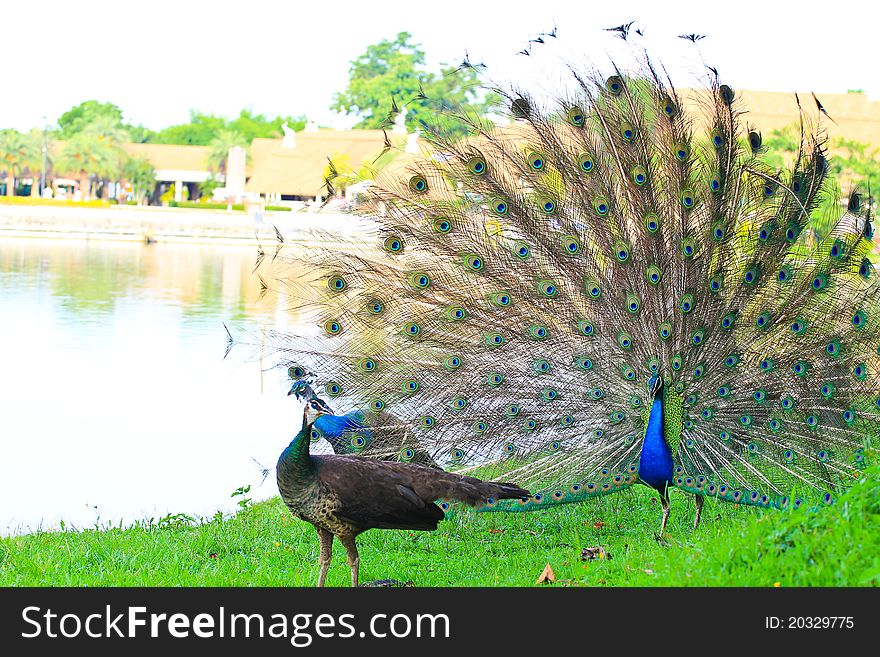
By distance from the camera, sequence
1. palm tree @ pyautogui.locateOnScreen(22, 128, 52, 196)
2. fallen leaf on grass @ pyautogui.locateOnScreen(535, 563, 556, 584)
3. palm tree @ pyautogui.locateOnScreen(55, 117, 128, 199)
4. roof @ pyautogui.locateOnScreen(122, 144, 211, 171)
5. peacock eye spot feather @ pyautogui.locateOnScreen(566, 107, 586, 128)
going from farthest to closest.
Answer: roof @ pyautogui.locateOnScreen(122, 144, 211, 171) < palm tree @ pyautogui.locateOnScreen(22, 128, 52, 196) < palm tree @ pyautogui.locateOnScreen(55, 117, 128, 199) < peacock eye spot feather @ pyautogui.locateOnScreen(566, 107, 586, 128) < fallen leaf on grass @ pyautogui.locateOnScreen(535, 563, 556, 584)

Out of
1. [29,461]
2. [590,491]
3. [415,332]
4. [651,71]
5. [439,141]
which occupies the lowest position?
[29,461]

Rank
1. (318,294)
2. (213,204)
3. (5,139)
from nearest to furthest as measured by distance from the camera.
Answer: (318,294) → (213,204) → (5,139)

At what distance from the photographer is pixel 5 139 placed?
2800 inches

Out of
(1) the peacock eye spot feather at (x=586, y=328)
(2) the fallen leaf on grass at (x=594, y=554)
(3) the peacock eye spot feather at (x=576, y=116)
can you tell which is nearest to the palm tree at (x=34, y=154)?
(3) the peacock eye spot feather at (x=576, y=116)

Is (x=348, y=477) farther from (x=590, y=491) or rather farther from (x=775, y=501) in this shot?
(x=775, y=501)

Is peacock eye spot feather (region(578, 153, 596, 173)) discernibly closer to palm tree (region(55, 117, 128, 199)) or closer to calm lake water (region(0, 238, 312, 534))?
calm lake water (region(0, 238, 312, 534))

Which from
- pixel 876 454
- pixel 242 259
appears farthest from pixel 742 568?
pixel 242 259

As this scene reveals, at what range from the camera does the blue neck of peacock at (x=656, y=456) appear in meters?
5.89

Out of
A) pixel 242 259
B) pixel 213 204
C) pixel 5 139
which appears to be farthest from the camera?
pixel 5 139

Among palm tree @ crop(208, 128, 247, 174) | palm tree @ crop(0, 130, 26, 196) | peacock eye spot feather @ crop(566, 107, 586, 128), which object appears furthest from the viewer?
palm tree @ crop(208, 128, 247, 174)

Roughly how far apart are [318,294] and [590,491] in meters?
1.99

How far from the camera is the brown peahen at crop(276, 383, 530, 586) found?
5004mm

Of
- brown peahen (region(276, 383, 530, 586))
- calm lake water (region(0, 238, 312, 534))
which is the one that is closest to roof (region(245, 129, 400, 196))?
calm lake water (region(0, 238, 312, 534))

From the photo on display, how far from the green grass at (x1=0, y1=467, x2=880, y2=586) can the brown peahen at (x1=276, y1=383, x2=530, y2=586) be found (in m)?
0.46
